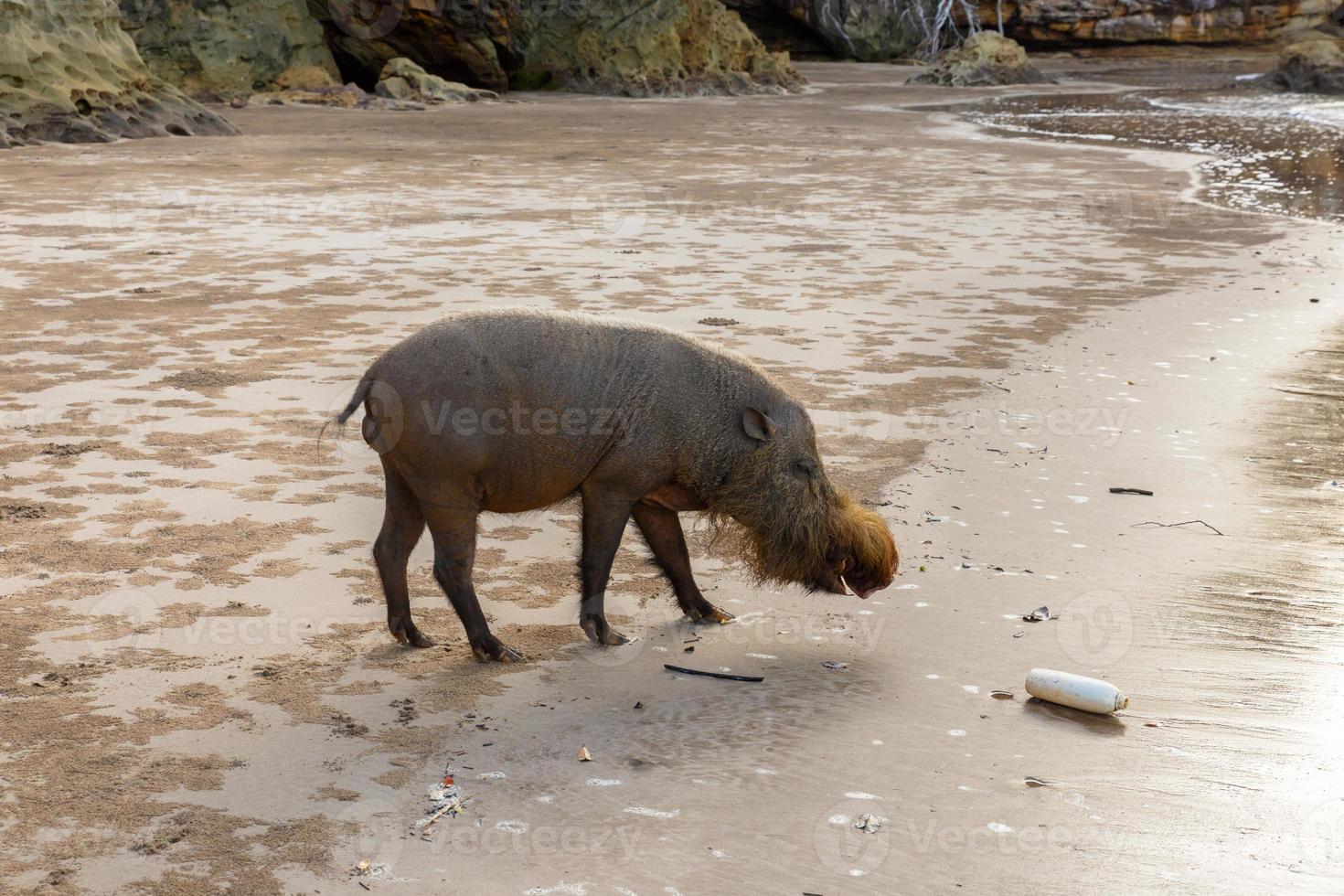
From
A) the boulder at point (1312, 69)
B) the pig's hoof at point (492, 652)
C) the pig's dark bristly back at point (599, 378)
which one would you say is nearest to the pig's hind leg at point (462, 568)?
the pig's hoof at point (492, 652)

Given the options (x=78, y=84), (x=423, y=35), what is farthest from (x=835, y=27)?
(x=78, y=84)

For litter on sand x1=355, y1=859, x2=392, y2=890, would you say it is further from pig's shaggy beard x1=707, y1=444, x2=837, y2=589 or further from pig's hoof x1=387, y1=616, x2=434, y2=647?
pig's shaggy beard x1=707, y1=444, x2=837, y2=589

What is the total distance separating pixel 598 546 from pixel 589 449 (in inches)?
12.7

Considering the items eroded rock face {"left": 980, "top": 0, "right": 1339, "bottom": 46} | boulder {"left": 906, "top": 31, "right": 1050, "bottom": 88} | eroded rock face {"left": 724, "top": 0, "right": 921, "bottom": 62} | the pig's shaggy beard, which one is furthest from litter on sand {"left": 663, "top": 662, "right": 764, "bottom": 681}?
eroded rock face {"left": 980, "top": 0, "right": 1339, "bottom": 46}

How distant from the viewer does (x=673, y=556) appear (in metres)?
4.83

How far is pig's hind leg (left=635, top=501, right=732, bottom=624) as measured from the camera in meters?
4.82

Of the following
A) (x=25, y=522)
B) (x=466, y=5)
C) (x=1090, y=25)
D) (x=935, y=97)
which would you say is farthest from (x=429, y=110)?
(x=1090, y=25)

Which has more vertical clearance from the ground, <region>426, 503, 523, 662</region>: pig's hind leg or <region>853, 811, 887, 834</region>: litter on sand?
<region>426, 503, 523, 662</region>: pig's hind leg

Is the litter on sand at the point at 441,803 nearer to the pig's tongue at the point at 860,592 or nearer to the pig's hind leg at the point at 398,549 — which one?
the pig's hind leg at the point at 398,549

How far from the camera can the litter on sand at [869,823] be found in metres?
3.47

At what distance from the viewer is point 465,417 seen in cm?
427

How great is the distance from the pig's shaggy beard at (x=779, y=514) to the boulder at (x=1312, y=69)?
120ft

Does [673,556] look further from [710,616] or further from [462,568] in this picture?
[462,568]

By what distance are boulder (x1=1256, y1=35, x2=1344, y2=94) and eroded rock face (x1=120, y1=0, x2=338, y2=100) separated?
24.7m
